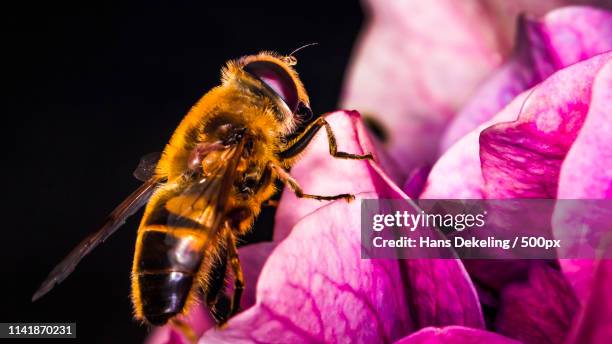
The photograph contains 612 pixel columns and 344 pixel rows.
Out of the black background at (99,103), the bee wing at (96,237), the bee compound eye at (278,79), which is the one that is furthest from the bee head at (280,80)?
the black background at (99,103)

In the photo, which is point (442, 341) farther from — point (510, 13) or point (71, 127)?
point (71, 127)

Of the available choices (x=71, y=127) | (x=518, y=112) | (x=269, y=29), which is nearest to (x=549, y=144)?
(x=518, y=112)

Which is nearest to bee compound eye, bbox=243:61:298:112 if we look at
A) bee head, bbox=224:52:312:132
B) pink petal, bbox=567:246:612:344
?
bee head, bbox=224:52:312:132

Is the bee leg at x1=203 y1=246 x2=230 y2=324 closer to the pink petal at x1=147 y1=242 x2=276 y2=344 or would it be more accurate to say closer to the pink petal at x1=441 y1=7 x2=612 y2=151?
the pink petal at x1=147 y1=242 x2=276 y2=344

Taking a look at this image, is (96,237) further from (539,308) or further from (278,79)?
(539,308)

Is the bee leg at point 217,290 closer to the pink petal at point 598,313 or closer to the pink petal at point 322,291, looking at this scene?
the pink petal at point 322,291
